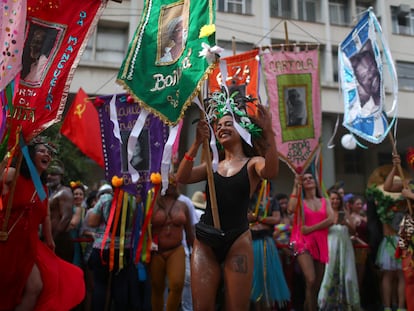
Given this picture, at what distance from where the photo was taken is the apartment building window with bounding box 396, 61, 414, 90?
65.3 ft

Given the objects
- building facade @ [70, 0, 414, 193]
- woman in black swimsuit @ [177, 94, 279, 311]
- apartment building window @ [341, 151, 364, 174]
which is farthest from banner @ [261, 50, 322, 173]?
apartment building window @ [341, 151, 364, 174]

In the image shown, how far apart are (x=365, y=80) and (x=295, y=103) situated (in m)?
1.15

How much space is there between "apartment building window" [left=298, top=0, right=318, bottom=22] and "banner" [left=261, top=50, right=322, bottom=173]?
1329 centimetres

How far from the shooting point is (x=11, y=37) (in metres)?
3.65

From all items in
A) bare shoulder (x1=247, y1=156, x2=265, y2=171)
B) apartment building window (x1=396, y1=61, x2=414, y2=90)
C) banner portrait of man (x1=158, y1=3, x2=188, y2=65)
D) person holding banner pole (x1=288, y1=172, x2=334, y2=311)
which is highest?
apartment building window (x1=396, y1=61, x2=414, y2=90)

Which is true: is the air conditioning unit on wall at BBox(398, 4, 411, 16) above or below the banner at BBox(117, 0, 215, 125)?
above

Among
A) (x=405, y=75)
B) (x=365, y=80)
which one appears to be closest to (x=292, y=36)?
(x=405, y=75)

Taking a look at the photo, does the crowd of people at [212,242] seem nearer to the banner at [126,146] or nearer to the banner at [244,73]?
the banner at [126,146]

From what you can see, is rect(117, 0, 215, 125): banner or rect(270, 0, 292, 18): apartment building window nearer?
rect(117, 0, 215, 125): banner

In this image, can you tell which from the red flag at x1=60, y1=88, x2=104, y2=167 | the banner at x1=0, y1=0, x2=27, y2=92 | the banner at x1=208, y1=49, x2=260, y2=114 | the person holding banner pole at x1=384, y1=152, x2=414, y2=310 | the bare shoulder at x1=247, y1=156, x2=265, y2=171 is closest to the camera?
the banner at x1=0, y1=0, x2=27, y2=92

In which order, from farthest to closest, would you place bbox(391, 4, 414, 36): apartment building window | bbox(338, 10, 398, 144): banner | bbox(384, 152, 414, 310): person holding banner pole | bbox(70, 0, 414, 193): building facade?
1. bbox(391, 4, 414, 36): apartment building window
2. bbox(70, 0, 414, 193): building facade
3. bbox(338, 10, 398, 144): banner
4. bbox(384, 152, 414, 310): person holding banner pole

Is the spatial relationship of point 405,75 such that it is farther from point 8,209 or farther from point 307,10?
point 8,209

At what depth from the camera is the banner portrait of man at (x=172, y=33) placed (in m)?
3.92

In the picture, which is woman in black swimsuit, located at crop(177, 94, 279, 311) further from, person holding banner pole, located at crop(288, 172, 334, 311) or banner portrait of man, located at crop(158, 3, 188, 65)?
person holding banner pole, located at crop(288, 172, 334, 311)
